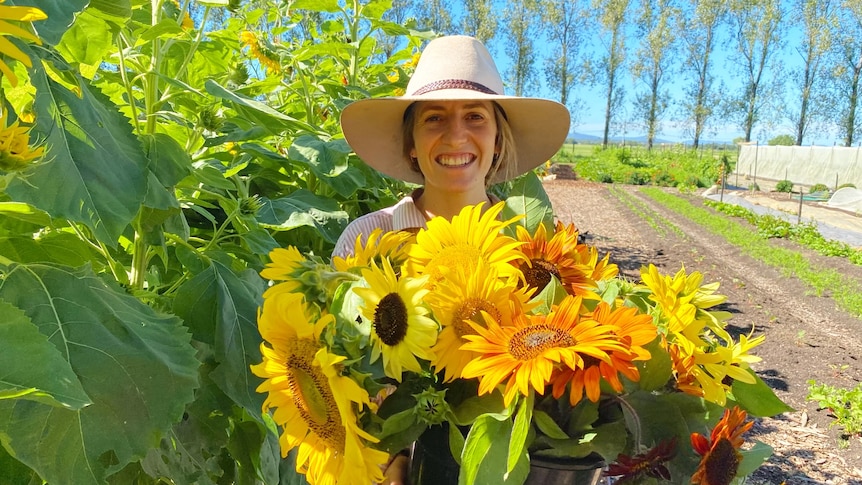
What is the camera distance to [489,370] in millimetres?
466

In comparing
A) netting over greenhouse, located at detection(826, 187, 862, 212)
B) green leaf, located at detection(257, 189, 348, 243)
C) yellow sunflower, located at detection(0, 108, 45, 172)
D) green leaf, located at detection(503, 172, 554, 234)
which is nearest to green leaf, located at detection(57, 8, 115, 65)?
yellow sunflower, located at detection(0, 108, 45, 172)

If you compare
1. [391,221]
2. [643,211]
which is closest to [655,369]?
[391,221]

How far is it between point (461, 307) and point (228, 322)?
0.40 metres

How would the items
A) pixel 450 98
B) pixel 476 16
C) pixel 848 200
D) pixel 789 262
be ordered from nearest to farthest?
pixel 450 98
pixel 789 262
pixel 848 200
pixel 476 16

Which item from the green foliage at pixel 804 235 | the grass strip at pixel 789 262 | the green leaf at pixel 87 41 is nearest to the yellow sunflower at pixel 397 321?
the green leaf at pixel 87 41

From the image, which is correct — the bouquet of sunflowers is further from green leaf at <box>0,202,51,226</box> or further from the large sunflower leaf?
green leaf at <box>0,202,51,226</box>

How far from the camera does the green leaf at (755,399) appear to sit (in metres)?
0.60

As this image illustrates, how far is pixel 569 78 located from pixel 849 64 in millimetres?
12866

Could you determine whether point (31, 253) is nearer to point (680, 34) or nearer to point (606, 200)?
point (606, 200)

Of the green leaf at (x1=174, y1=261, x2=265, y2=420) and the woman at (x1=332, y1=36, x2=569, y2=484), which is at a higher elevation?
the woman at (x1=332, y1=36, x2=569, y2=484)

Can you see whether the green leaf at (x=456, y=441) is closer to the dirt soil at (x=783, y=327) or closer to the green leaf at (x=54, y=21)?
the green leaf at (x=54, y=21)

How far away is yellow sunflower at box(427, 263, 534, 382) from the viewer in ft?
1.68

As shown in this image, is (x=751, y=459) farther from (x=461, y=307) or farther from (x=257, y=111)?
(x=257, y=111)

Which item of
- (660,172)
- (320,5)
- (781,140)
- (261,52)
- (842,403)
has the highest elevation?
(320,5)
